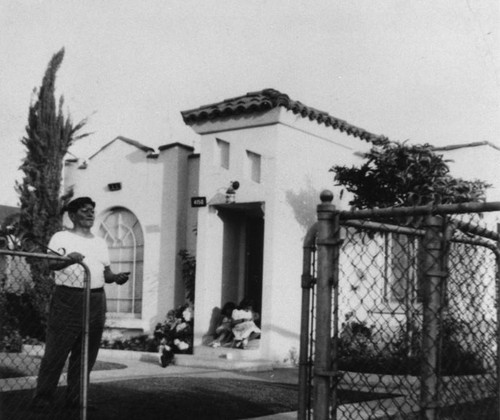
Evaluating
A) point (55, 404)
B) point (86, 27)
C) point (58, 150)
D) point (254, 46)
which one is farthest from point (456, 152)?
point (55, 404)

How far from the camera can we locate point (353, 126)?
42.1ft

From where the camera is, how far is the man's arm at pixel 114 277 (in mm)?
5473

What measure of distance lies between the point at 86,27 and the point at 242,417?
18.5ft

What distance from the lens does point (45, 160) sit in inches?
531

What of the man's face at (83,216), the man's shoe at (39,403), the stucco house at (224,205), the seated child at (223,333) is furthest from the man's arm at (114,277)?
the seated child at (223,333)

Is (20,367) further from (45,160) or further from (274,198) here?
(45,160)

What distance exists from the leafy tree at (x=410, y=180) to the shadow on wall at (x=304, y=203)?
1.17m

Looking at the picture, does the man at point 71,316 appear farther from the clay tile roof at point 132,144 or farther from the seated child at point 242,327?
the clay tile roof at point 132,144

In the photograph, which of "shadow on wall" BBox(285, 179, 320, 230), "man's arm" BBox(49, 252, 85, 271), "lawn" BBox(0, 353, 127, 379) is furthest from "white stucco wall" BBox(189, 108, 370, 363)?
"man's arm" BBox(49, 252, 85, 271)

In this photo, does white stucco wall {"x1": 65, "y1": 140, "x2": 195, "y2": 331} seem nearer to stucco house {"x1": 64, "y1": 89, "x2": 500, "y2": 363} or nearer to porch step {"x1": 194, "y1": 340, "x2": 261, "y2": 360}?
stucco house {"x1": 64, "y1": 89, "x2": 500, "y2": 363}

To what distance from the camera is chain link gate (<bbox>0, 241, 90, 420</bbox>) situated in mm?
4652

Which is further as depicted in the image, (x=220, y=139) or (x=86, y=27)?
(x=220, y=139)

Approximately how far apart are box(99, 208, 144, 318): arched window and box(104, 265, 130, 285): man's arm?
753cm

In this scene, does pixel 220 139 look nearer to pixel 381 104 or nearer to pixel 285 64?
pixel 285 64
